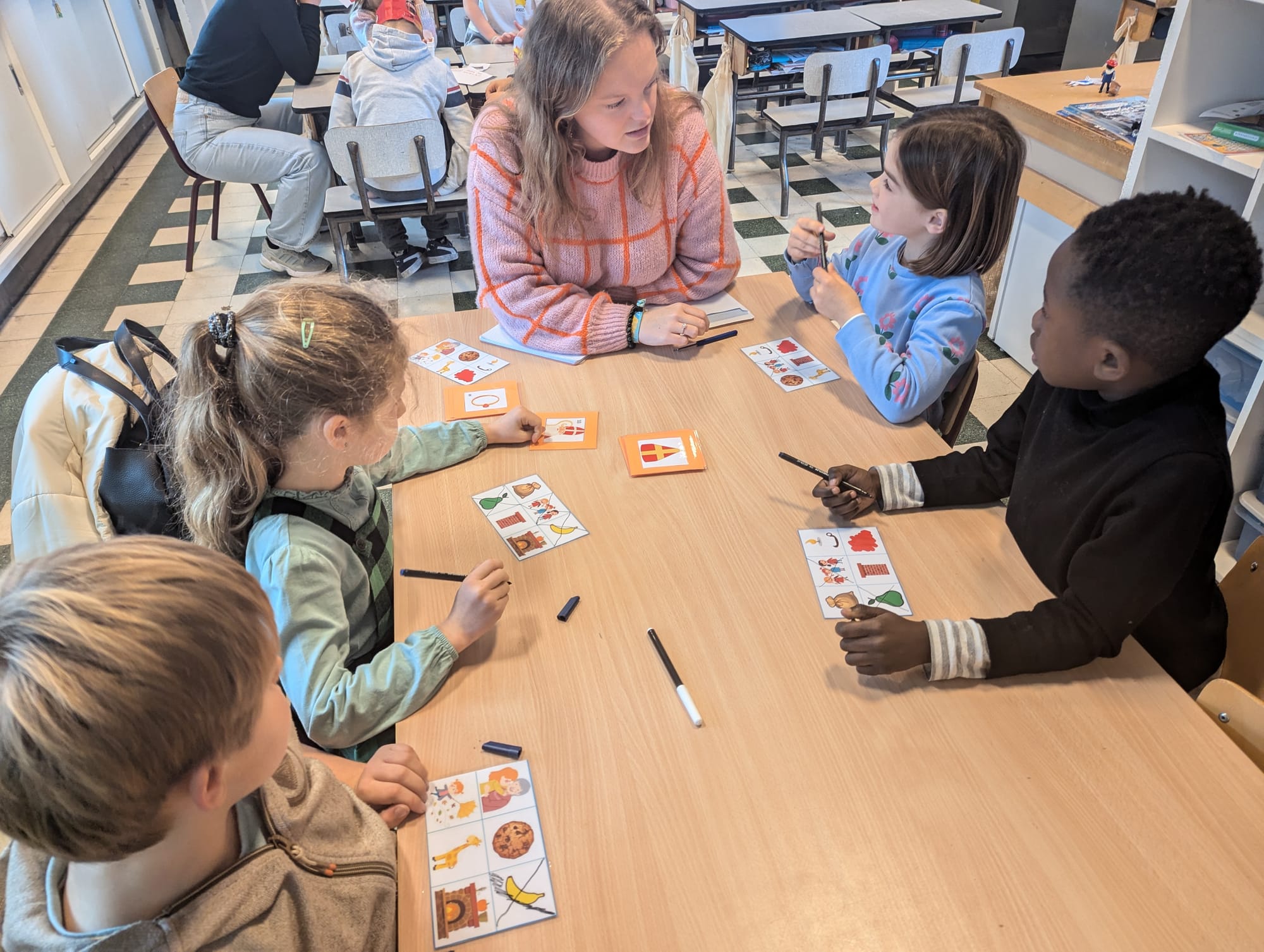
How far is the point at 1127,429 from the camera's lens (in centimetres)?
111

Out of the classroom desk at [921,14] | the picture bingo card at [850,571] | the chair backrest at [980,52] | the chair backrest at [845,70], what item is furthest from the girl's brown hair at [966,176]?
the classroom desk at [921,14]

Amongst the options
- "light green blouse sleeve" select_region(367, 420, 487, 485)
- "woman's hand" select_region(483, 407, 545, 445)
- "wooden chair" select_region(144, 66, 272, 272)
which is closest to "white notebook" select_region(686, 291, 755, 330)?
"woman's hand" select_region(483, 407, 545, 445)

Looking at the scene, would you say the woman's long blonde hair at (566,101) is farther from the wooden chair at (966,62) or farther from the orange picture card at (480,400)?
the wooden chair at (966,62)

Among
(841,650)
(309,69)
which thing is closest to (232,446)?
(841,650)

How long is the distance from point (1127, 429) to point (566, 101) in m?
1.17

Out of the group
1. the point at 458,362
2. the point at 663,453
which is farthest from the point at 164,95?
the point at 663,453

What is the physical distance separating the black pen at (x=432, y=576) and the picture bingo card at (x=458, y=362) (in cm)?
58

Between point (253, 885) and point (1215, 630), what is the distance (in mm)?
1343

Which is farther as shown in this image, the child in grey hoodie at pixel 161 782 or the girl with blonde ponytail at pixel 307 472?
the girl with blonde ponytail at pixel 307 472

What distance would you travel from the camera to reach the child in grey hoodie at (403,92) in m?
3.47

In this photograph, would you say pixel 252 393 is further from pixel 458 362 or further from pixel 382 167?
pixel 382 167

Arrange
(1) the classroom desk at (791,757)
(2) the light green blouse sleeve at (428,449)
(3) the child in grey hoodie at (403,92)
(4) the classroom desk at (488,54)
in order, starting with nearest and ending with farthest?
(1) the classroom desk at (791,757), (2) the light green blouse sleeve at (428,449), (3) the child in grey hoodie at (403,92), (4) the classroom desk at (488,54)

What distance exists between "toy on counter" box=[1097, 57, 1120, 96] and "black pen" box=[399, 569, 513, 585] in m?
2.98

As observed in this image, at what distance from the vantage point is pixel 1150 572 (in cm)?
103
